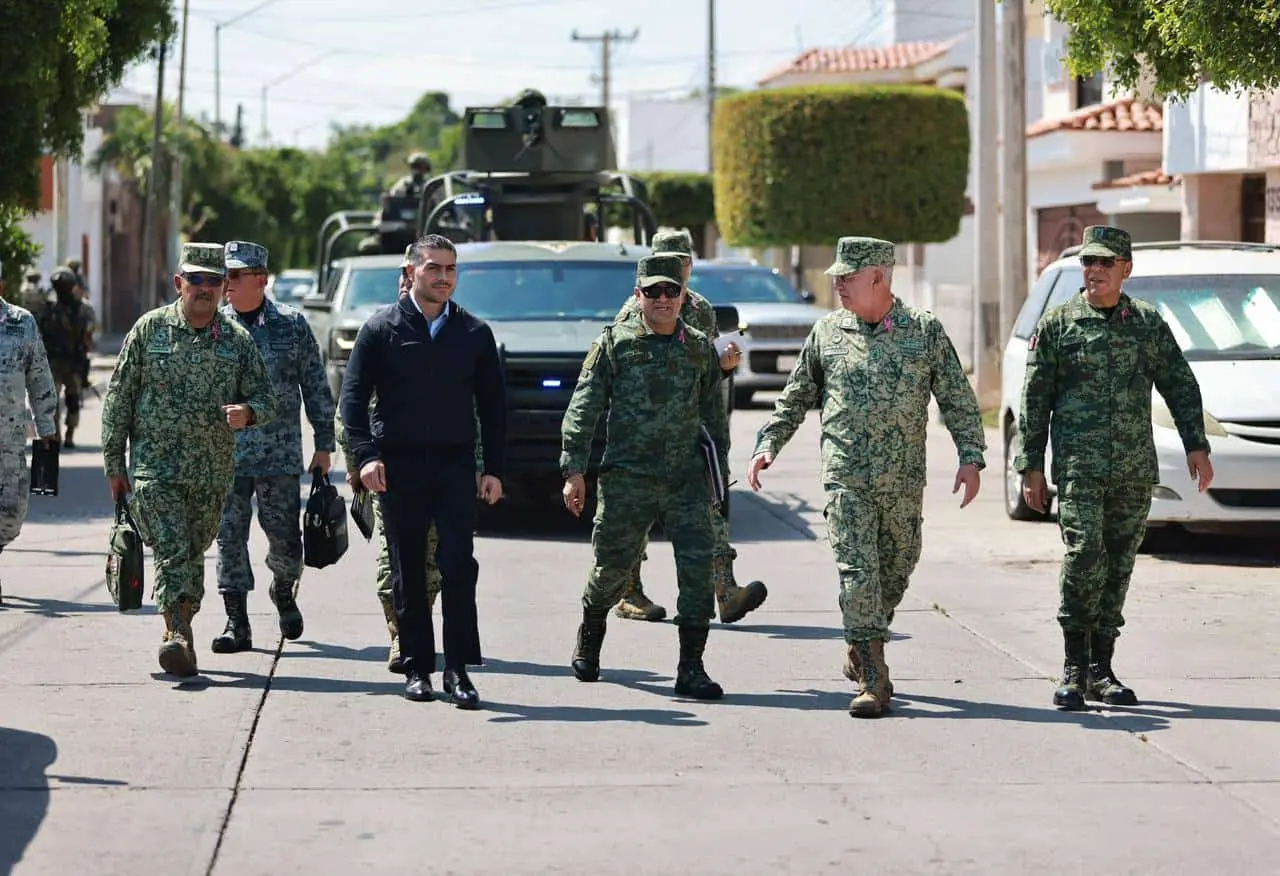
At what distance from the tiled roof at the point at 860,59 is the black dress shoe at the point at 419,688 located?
46370 millimetres

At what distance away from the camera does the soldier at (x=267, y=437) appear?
966 cm

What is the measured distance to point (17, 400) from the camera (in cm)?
1084

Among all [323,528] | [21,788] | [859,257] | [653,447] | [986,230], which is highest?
[986,230]

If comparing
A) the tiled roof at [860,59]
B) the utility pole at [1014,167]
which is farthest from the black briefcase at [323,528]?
the tiled roof at [860,59]

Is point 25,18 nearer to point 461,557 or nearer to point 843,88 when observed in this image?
point 461,557

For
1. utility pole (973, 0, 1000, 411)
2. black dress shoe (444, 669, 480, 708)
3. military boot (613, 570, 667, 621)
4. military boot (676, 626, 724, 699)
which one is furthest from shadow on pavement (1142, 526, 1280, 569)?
utility pole (973, 0, 1000, 411)

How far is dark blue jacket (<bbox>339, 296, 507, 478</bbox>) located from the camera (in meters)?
8.46

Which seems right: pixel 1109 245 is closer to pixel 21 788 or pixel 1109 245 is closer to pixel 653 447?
pixel 653 447

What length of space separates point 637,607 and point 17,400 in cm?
320

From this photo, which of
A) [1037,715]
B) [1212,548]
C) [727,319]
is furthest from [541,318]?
[1037,715]

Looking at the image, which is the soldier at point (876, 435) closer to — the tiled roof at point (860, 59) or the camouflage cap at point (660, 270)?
the camouflage cap at point (660, 270)

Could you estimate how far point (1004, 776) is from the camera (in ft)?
24.0

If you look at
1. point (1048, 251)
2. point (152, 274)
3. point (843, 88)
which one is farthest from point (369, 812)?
point (152, 274)

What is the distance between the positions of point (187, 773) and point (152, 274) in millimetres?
45606
